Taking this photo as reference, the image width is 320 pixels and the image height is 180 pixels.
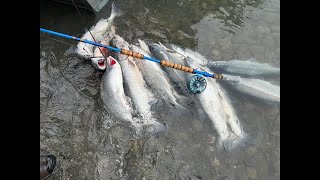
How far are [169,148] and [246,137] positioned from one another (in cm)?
158

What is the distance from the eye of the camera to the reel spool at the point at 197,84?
634 centimetres

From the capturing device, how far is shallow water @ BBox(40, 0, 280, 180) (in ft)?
19.6

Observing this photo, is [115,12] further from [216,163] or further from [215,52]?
[216,163]

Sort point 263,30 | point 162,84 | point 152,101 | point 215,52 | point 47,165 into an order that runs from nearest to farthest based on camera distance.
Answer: point 47,165 < point 152,101 < point 162,84 < point 215,52 < point 263,30

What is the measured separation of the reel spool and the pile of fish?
0.81 ft

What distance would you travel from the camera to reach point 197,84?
249 inches

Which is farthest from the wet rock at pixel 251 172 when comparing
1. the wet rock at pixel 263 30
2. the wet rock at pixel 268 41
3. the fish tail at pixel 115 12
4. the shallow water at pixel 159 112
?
the fish tail at pixel 115 12

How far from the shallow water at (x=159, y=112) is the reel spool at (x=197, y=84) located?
428mm

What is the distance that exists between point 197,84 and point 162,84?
770 mm

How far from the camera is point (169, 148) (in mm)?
6148

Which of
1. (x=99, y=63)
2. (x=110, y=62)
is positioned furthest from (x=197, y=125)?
(x=99, y=63)
